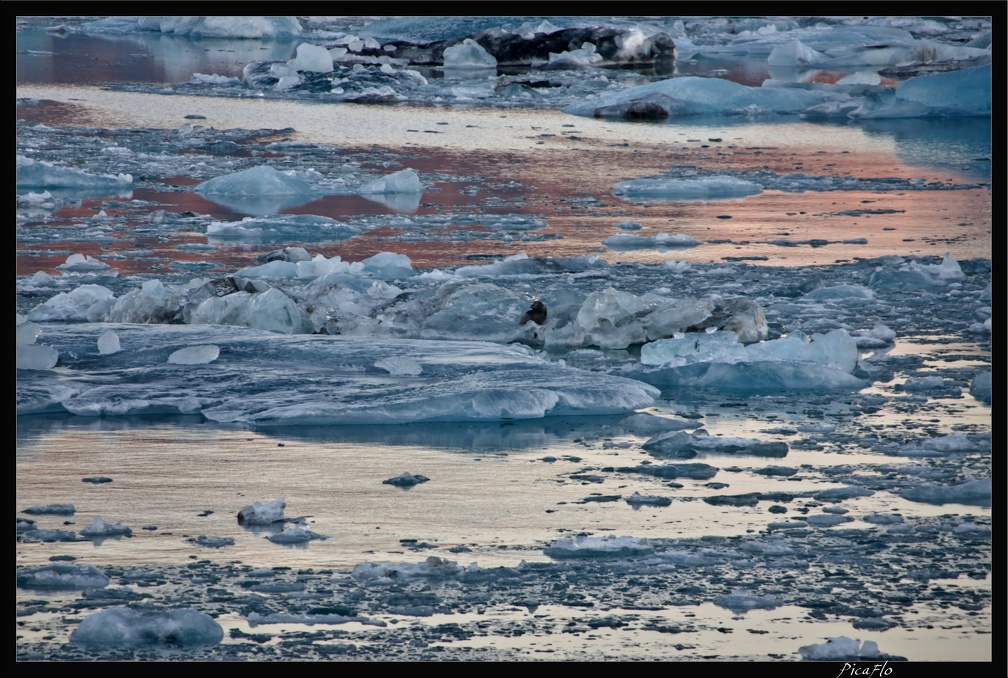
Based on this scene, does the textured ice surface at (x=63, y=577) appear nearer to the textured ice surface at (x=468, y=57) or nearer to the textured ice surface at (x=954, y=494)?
the textured ice surface at (x=954, y=494)

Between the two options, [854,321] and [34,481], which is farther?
[854,321]

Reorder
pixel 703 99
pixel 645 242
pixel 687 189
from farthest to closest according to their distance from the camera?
pixel 703 99, pixel 687 189, pixel 645 242

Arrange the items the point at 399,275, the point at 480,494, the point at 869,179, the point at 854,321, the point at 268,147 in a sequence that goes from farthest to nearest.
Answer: the point at 268,147, the point at 869,179, the point at 399,275, the point at 854,321, the point at 480,494

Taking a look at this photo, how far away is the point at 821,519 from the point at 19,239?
5.43 m

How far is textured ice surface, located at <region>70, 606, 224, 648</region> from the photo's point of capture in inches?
102

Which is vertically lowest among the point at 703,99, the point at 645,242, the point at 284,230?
the point at 284,230

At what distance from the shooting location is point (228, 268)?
664 cm

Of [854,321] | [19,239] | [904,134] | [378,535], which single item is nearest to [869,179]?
[904,134]

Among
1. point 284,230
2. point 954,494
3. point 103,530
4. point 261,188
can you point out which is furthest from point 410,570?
point 261,188

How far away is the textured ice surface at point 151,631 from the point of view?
2582mm

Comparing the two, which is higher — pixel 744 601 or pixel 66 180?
pixel 744 601

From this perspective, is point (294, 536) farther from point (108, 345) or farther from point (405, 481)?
point (108, 345)

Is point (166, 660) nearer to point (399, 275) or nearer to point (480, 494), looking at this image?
point (480, 494)

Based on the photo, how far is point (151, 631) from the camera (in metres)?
2.60
